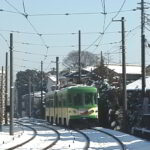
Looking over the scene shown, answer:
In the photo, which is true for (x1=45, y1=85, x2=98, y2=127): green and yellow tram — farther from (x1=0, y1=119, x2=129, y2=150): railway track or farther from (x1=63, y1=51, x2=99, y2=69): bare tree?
(x1=63, y1=51, x2=99, y2=69): bare tree

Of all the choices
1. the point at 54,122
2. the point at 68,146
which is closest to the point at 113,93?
the point at 54,122

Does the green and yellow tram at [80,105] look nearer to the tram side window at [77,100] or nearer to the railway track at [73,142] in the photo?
the tram side window at [77,100]

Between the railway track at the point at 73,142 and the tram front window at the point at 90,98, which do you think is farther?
the tram front window at the point at 90,98

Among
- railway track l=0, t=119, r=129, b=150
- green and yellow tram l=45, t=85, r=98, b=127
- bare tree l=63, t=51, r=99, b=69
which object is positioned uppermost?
bare tree l=63, t=51, r=99, b=69

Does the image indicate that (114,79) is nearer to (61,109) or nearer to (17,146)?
(61,109)

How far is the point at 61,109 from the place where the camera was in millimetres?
40750

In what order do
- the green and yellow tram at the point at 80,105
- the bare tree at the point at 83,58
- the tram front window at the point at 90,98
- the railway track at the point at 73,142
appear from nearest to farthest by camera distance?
1. the railway track at the point at 73,142
2. the green and yellow tram at the point at 80,105
3. the tram front window at the point at 90,98
4. the bare tree at the point at 83,58

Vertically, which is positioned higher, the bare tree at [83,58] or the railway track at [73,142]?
the bare tree at [83,58]

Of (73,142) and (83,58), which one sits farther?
(83,58)

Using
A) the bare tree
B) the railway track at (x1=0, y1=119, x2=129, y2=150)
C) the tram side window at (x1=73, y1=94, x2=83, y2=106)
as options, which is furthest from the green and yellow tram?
the bare tree

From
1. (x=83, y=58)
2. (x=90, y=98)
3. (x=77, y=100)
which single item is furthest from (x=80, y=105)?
(x=83, y=58)

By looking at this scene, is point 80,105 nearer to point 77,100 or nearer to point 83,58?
point 77,100

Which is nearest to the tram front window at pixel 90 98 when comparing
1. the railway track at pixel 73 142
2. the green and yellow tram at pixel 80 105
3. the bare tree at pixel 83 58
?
the green and yellow tram at pixel 80 105

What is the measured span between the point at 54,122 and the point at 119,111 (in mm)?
7927
